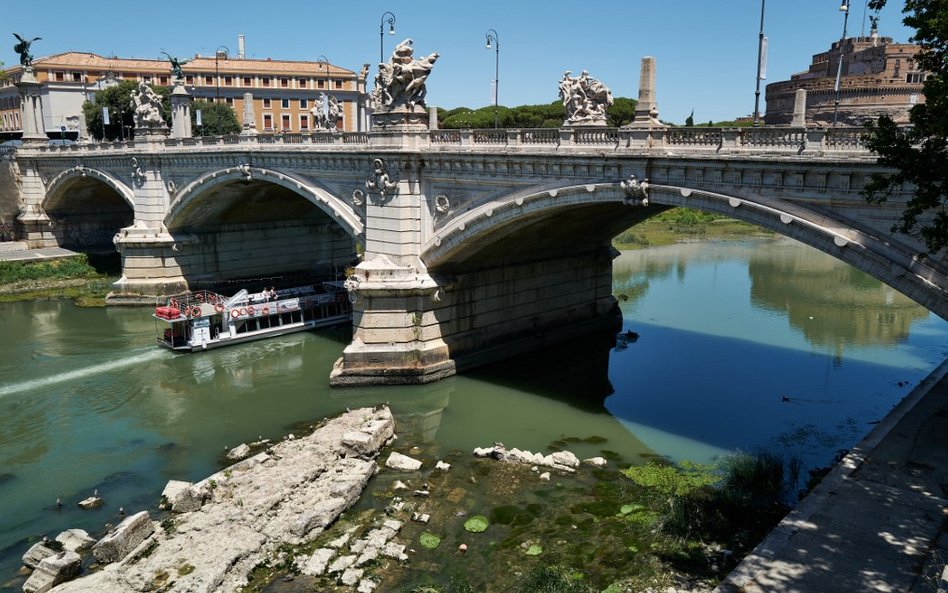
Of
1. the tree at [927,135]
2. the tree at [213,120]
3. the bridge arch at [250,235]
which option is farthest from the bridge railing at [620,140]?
the tree at [213,120]

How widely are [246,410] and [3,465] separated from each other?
6414 millimetres

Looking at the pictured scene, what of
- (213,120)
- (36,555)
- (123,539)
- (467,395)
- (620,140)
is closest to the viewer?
(36,555)

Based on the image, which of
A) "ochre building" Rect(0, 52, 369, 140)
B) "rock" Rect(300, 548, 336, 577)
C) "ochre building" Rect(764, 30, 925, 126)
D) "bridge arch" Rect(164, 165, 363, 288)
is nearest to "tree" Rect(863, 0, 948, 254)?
"rock" Rect(300, 548, 336, 577)

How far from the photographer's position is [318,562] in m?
13.7

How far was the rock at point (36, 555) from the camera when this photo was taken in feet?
45.5

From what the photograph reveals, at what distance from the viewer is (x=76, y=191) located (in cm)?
4884

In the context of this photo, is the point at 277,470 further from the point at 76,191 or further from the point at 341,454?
the point at 76,191

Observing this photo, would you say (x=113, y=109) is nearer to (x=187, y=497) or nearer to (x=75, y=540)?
(x=187, y=497)

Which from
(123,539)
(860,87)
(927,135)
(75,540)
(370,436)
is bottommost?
(75,540)

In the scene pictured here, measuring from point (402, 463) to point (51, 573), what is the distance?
7609 millimetres

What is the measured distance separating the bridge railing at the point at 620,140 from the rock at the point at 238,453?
1017cm

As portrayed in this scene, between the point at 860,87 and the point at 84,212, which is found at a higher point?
the point at 860,87

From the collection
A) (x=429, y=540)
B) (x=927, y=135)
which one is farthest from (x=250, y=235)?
(x=927, y=135)

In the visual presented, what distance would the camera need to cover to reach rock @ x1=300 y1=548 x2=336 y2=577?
13500 mm
